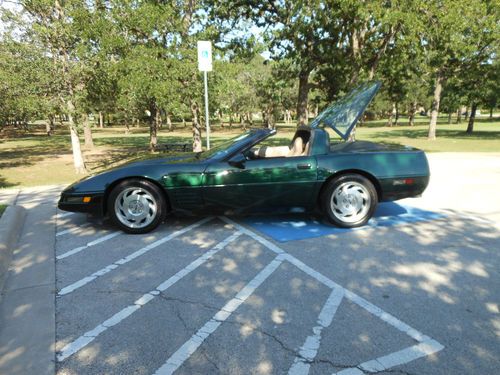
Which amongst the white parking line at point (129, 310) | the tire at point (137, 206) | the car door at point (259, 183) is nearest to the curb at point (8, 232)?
the tire at point (137, 206)

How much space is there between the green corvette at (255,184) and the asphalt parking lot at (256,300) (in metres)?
0.33

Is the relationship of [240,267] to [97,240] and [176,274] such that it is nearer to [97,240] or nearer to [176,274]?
[176,274]

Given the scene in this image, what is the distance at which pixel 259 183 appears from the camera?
13.9 feet

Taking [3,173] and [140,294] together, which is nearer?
[140,294]

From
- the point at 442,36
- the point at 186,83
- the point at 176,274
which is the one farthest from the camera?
the point at 442,36

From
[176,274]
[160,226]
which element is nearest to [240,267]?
[176,274]

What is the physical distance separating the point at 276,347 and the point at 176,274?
4.44 feet

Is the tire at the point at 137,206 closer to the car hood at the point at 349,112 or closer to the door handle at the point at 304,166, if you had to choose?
the door handle at the point at 304,166

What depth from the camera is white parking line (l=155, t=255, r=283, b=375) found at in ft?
6.88

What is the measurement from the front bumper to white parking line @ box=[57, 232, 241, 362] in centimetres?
151

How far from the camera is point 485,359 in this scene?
2086 mm

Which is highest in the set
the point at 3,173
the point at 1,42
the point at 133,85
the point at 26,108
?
the point at 1,42

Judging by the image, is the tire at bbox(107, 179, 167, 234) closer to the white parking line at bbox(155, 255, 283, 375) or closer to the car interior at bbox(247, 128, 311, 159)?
the car interior at bbox(247, 128, 311, 159)

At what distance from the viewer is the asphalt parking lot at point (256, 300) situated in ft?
7.01
